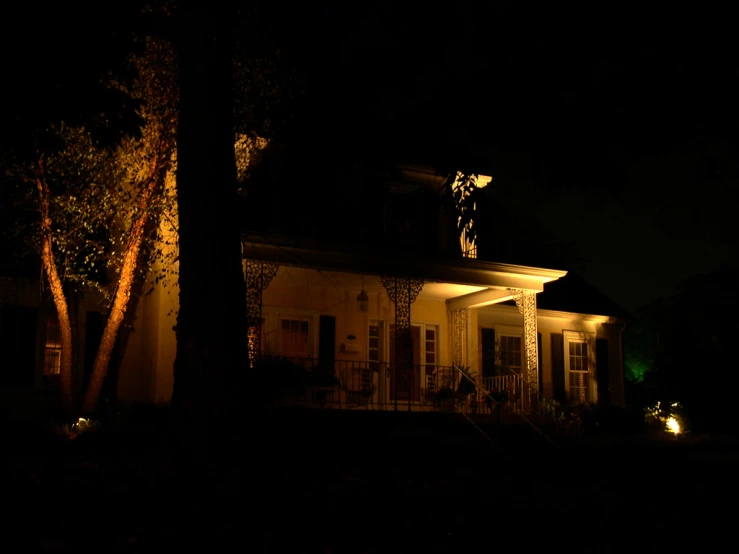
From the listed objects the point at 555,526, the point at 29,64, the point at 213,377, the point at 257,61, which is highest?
the point at 257,61

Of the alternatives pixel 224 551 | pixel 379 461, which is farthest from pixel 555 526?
pixel 379 461

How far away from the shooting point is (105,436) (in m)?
12.1

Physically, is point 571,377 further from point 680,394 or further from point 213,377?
point 213,377

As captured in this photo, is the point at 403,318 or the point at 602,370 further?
the point at 602,370

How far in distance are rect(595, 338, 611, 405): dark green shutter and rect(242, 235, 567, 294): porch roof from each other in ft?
18.3

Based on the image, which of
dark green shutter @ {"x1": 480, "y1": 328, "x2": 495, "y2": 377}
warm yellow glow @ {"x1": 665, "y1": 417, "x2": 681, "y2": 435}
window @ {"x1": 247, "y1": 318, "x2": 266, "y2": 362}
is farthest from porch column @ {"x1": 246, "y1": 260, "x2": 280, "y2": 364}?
warm yellow glow @ {"x1": 665, "y1": 417, "x2": 681, "y2": 435}

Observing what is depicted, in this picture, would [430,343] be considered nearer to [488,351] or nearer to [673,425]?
[488,351]

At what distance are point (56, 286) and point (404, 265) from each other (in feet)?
20.9

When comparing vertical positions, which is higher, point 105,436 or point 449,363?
point 449,363

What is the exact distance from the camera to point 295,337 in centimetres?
1792

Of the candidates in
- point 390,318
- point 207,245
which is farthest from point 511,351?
point 207,245

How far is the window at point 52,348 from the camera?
15.3 m

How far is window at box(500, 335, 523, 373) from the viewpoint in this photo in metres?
20.7

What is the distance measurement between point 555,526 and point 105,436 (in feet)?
23.5
